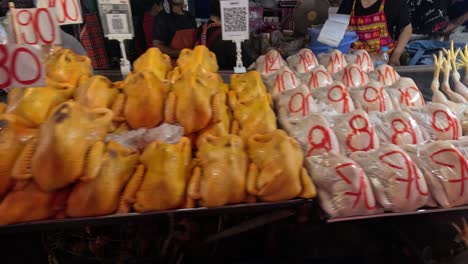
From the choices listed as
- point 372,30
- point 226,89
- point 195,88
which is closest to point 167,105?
point 195,88

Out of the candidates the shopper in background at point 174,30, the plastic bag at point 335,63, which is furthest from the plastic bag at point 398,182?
the shopper in background at point 174,30

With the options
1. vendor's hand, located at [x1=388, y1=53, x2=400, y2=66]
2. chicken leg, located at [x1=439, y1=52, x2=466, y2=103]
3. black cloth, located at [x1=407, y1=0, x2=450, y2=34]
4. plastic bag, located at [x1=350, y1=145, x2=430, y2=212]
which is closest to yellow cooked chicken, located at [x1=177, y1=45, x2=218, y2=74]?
plastic bag, located at [x1=350, y1=145, x2=430, y2=212]

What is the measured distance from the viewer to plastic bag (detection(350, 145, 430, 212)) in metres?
1.21

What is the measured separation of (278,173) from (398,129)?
0.75 meters

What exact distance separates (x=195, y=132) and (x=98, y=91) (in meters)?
0.47

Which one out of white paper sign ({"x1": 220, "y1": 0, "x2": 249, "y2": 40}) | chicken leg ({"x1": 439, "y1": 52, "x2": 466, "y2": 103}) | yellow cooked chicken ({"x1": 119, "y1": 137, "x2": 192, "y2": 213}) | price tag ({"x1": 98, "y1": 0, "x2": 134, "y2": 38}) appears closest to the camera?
yellow cooked chicken ({"x1": 119, "y1": 137, "x2": 192, "y2": 213})

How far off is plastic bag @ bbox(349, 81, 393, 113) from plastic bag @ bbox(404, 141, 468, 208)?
1.69ft

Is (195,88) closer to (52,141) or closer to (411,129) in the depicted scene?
(52,141)

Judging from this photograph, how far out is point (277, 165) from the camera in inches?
46.1

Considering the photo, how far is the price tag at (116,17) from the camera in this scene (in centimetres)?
232

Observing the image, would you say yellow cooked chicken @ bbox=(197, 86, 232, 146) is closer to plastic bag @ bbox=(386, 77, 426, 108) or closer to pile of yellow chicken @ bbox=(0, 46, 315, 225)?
pile of yellow chicken @ bbox=(0, 46, 315, 225)

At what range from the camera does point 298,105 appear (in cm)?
171

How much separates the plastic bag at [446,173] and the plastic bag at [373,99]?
514mm

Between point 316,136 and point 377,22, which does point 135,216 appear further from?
point 377,22
